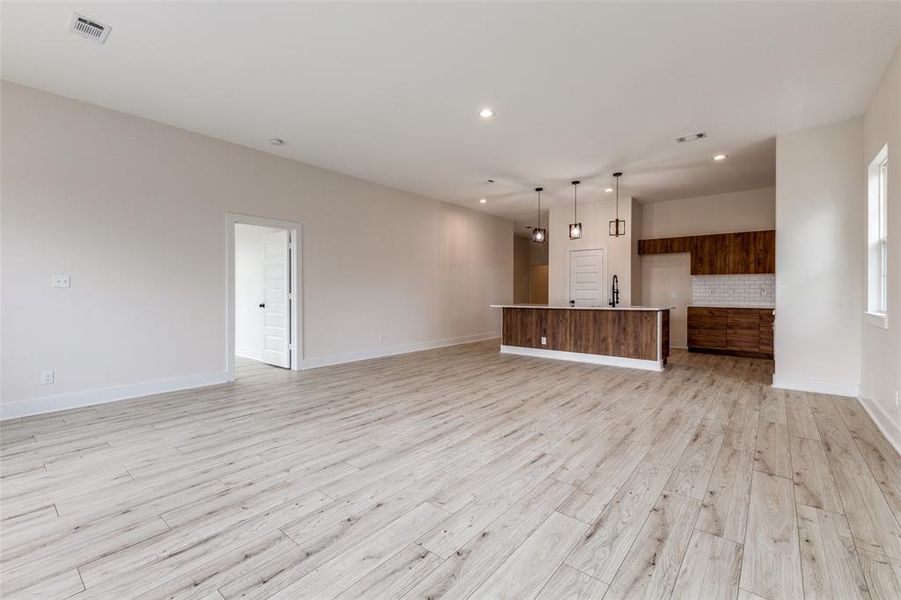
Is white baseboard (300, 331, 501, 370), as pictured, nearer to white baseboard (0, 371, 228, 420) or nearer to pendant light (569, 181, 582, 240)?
white baseboard (0, 371, 228, 420)

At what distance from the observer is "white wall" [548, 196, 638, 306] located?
295 inches

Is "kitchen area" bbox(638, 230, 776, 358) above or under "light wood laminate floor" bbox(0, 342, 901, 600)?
above

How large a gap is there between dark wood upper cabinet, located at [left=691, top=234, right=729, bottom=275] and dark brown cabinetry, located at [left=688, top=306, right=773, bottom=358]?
0.70m

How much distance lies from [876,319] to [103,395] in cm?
746

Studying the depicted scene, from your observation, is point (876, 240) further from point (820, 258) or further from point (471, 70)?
point (471, 70)

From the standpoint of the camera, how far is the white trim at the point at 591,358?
559 centimetres

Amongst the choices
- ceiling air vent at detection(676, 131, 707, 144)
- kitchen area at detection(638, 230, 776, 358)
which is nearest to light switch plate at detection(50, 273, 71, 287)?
ceiling air vent at detection(676, 131, 707, 144)

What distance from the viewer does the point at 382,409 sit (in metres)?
3.75

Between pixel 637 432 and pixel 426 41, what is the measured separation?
346cm

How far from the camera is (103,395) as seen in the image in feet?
13.1

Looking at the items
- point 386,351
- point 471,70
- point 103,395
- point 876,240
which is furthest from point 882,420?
point 103,395

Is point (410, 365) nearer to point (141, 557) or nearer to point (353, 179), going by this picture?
point (353, 179)

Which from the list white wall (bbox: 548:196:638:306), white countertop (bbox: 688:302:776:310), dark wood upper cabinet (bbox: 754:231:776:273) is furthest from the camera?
white wall (bbox: 548:196:638:306)

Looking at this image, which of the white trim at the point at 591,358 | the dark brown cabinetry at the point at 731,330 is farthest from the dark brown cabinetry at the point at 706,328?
the white trim at the point at 591,358
